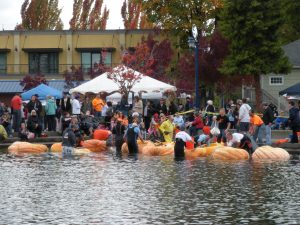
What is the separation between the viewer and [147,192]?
2303cm

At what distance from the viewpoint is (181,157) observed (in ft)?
114

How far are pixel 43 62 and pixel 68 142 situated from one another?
4820 cm

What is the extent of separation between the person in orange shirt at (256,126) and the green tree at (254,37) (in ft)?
72.4

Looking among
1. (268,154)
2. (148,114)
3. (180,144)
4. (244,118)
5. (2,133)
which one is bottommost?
(268,154)

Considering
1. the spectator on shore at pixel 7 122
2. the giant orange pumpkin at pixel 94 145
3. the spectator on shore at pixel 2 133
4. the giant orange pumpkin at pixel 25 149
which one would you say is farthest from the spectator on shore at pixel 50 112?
the giant orange pumpkin at pixel 25 149

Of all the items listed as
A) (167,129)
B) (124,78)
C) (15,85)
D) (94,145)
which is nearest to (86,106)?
(124,78)

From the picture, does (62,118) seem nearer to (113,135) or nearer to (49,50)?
(113,135)

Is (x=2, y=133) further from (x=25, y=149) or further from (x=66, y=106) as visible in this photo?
(x=25, y=149)

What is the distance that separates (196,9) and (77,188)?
48.7 meters

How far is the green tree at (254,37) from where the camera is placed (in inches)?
2413

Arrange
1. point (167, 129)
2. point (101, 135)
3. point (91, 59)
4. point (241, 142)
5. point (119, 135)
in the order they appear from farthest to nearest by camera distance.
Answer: point (91, 59) → point (101, 135) → point (167, 129) → point (119, 135) → point (241, 142)

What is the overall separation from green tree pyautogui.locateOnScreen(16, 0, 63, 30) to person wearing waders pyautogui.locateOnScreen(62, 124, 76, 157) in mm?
65052

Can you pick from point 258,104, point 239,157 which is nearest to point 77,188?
point 239,157

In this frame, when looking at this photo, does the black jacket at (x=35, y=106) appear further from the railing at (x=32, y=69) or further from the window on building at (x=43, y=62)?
the window on building at (x=43, y=62)
